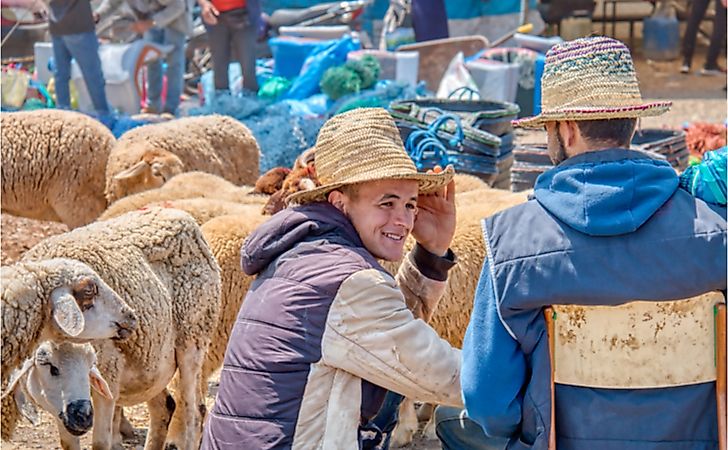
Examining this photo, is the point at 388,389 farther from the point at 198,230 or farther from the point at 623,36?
the point at 623,36

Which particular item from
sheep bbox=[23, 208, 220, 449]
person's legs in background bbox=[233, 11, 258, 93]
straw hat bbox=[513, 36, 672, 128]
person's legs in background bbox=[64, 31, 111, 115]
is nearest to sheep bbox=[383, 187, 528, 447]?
sheep bbox=[23, 208, 220, 449]

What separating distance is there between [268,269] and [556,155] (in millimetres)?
690

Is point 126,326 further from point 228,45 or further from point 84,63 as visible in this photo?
point 228,45

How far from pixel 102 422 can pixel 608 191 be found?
2268 mm

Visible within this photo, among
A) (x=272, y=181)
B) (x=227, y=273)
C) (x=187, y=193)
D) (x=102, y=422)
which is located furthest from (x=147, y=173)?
(x=102, y=422)

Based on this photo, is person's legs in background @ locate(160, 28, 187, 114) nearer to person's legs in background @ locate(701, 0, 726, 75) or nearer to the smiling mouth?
the smiling mouth

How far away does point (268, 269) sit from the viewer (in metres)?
2.53

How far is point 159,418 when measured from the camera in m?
4.26

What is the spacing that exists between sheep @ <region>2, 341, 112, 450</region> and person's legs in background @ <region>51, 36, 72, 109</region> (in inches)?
249

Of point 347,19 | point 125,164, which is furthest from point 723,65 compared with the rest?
point 125,164

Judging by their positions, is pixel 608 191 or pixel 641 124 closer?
pixel 608 191

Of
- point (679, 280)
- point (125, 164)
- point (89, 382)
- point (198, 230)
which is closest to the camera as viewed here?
point (679, 280)

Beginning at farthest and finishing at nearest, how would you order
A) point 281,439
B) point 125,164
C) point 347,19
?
1. point 347,19
2. point 125,164
3. point 281,439

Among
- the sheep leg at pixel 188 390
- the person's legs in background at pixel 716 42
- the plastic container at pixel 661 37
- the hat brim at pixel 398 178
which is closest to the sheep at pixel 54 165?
the sheep leg at pixel 188 390
